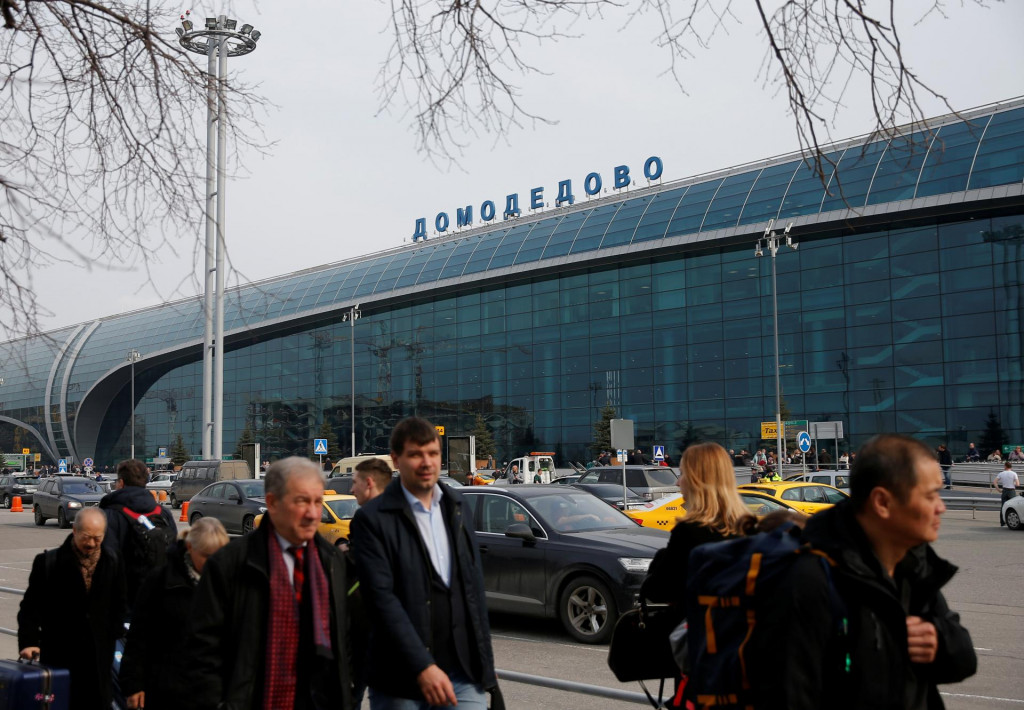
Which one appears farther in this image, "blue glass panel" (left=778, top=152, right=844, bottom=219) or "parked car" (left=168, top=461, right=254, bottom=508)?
"blue glass panel" (left=778, top=152, right=844, bottom=219)

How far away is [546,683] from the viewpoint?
21.6 feet

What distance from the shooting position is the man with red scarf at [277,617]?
→ 3.57 metres

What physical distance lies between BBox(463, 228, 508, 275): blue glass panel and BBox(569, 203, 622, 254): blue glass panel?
6.53 m

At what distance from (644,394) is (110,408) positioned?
55700 mm

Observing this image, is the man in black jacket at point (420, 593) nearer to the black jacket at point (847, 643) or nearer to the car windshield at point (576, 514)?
the black jacket at point (847, 643)

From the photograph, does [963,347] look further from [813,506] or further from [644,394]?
[813,506]

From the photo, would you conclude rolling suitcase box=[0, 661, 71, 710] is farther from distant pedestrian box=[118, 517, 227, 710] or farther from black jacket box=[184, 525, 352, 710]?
black jacket box=[184, 525, 352, 710]

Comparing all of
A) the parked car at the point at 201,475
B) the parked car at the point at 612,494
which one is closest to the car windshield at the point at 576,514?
the parked car at the point at 612,494

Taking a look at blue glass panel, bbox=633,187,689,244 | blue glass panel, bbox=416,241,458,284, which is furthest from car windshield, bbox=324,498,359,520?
blue glass panel, bbox=416,241,458,284

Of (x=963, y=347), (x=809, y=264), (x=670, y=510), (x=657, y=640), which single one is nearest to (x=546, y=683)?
(x=657, y=640)

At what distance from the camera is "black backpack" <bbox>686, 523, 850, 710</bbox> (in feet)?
8.30

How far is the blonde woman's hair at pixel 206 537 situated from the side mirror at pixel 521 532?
20.0ft

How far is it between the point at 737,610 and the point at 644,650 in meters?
1.52

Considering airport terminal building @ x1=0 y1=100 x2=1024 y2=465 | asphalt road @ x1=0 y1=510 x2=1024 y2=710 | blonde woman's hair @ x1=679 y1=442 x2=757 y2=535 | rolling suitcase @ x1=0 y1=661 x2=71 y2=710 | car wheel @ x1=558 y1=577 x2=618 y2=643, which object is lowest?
asphalt road @ x1=0 y1=510 x2=1024 y2=710
